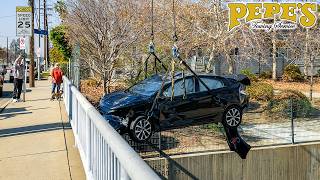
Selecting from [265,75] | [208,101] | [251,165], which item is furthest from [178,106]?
[265,75]

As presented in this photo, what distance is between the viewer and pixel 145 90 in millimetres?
8836

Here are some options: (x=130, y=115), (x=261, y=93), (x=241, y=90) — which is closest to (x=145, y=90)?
(x=130, y=115)

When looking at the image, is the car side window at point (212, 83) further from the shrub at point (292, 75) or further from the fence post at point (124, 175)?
the shrub at point (292, 75)

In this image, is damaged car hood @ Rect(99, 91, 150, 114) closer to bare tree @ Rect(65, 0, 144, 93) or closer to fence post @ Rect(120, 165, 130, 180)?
fence post @ Rect(120, 165, 130, 180)

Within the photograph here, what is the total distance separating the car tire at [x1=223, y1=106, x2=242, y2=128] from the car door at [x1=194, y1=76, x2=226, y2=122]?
0.14 m

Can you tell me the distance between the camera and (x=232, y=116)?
8.79 metres

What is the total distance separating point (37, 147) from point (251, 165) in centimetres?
585

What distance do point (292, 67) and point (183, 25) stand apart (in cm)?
1513

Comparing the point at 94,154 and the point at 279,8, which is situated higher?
the point at 279,8

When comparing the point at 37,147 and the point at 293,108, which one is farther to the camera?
the point at 293,108

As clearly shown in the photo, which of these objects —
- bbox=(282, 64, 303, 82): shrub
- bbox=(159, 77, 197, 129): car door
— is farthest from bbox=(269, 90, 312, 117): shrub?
bbox=(282, 64, 303, 82): shrub

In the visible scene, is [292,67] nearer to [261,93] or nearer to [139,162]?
[261,93]

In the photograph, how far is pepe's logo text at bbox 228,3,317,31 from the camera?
18.3 meters

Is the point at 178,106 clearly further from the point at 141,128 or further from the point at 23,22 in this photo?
the point at 23,22
